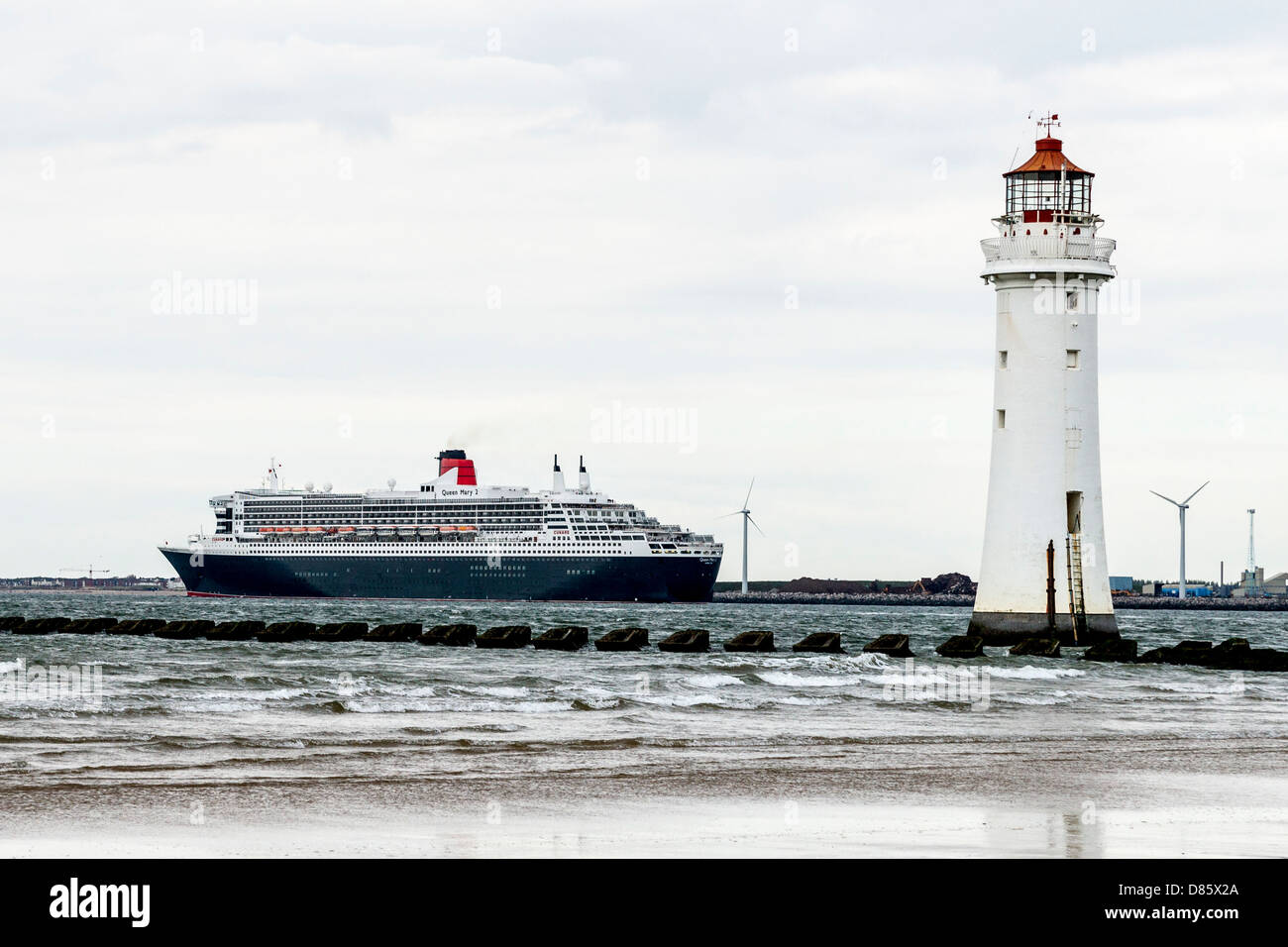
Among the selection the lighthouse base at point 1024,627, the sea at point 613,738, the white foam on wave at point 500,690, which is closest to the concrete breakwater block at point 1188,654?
the lighthouse base at point 1024,627

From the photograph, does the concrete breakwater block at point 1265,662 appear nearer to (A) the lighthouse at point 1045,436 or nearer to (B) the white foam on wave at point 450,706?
(A) the lighthouse at point 1045,436

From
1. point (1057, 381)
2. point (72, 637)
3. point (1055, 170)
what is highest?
point (1055, 170)

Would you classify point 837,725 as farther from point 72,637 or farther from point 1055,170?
point 72,637

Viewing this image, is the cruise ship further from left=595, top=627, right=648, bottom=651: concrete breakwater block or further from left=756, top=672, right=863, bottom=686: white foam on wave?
left=756, top=672, right=863, bottom=686: white foam on wave

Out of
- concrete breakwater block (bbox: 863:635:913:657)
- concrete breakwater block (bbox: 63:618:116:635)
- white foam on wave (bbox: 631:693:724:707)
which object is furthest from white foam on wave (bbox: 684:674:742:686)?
concrete breakwater block (bbox: 63:618:116:635)

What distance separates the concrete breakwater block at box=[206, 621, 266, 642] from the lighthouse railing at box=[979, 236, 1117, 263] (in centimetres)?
2445

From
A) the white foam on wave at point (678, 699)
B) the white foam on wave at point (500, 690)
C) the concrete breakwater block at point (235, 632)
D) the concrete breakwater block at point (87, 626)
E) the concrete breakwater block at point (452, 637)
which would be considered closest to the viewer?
the white foam on wave at point (678, 699)

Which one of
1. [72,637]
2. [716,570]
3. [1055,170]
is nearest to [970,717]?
[1055,170]

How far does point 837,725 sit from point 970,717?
279cm

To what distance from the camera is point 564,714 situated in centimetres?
2534

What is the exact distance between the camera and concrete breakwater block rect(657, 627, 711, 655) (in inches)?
1761

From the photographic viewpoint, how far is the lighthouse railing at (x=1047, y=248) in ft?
146

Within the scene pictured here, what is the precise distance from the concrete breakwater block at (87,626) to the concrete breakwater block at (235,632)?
244 inches
